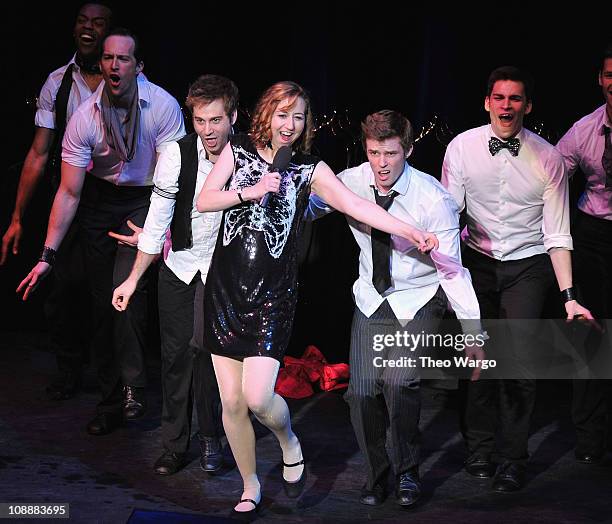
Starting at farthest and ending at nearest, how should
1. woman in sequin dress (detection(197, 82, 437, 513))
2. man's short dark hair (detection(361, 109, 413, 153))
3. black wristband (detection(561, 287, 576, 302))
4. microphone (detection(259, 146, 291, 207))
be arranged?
black wristband (detection(561, 287, 576, 302)), man's short dark hair (detection(361, 109, 413, 153)), woman in sequin dress (detection(197, 82, 437, 513)), microphone (detection(259, 146, 291, 207))

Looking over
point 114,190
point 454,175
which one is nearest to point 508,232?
point 454,175

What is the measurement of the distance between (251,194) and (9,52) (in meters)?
4.01

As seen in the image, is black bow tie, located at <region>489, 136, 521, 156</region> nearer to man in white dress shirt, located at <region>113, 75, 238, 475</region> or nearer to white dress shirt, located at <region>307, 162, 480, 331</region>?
white dress shirt, located at <region>307, 162, 480, 331</region>

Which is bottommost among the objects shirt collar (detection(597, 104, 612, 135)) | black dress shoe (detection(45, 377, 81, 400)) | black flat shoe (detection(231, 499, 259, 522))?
black flat shoe (detection(231, 499, 259, 522))

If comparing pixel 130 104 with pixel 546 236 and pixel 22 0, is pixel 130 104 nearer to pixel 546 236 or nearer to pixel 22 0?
pixel 546 236

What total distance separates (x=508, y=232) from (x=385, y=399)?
0.88 m

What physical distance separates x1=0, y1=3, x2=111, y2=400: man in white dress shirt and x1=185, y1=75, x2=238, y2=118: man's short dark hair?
1300 mm

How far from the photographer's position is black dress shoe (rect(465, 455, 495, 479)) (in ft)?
16.4

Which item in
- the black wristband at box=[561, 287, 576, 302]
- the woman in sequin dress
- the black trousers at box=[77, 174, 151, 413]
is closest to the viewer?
the woman in sequin dress

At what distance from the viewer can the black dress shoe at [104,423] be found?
17.8ft

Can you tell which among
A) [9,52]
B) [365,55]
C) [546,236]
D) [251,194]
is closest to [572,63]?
[365,55]

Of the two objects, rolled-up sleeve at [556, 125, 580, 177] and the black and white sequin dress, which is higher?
rolled-up sleeve at [556, 125, 580, 177]

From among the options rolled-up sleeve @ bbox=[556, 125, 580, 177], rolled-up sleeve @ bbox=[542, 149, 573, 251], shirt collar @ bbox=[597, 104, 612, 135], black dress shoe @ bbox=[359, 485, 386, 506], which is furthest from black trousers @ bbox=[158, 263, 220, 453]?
shirt collar @ bbox=[597, 104, 612, 135]

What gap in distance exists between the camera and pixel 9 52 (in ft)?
25.1
